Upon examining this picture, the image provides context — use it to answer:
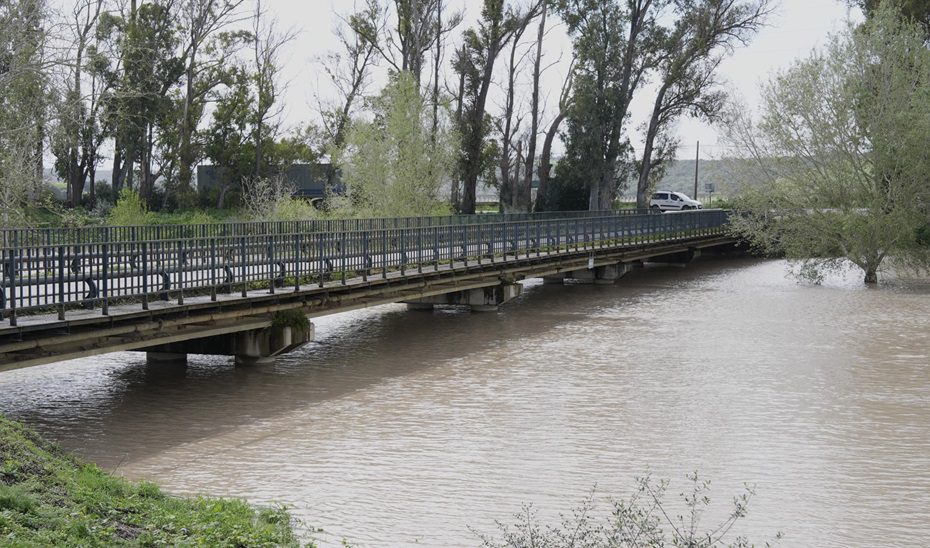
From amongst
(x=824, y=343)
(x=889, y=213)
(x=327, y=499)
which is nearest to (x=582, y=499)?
(x=327, y=499)

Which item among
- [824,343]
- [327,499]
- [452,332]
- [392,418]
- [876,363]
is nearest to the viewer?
[327,499]

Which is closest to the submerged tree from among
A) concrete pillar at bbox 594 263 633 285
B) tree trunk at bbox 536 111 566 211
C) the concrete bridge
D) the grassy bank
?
concrete pillar at bbox 594 263 633 285

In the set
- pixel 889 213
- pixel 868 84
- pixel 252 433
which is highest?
pixel 868 84

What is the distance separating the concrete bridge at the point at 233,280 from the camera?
15406 mm

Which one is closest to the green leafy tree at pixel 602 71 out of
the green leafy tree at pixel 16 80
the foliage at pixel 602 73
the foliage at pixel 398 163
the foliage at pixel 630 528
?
the foliage at pixel 602 73

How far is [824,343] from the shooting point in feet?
83.0

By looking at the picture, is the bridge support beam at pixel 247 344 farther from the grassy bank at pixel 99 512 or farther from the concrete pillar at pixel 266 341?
the grassy bank at pixel 99 512

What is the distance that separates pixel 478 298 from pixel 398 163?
635 inches

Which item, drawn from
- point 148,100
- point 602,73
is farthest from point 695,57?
point 148,100

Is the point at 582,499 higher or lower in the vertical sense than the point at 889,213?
lower

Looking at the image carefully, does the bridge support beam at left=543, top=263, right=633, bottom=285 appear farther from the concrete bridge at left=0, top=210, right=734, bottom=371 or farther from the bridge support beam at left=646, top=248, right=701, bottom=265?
the bridge support beam at left=646, top=248, right=701, bottom=265

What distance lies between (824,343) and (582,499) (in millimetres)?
14856

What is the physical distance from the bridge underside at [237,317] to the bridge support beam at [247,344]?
18 mm

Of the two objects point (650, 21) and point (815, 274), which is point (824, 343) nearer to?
point (815, 274)
